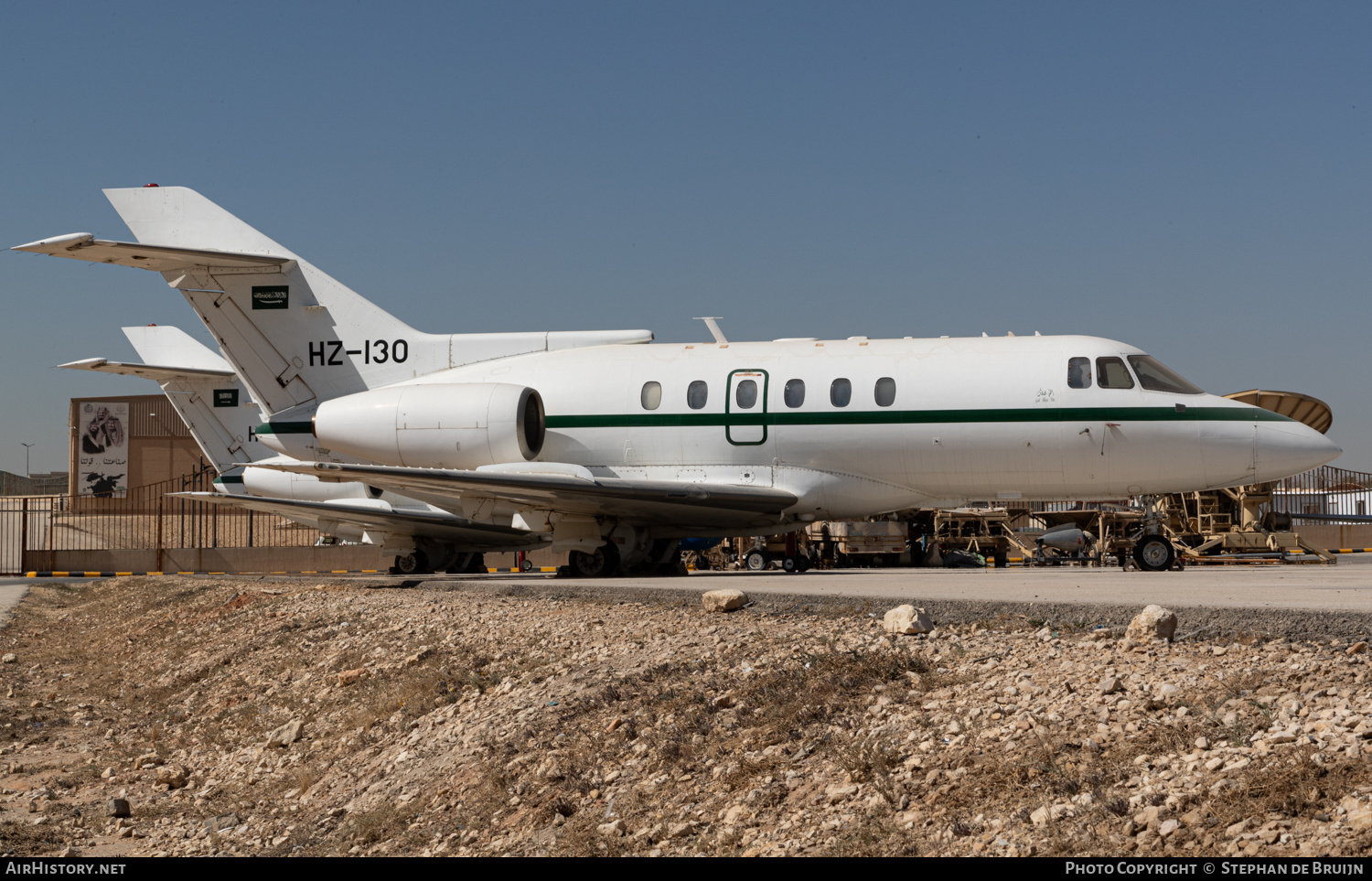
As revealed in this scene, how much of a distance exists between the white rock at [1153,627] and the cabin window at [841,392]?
10440mm

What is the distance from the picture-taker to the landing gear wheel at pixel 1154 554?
16062 millimetres

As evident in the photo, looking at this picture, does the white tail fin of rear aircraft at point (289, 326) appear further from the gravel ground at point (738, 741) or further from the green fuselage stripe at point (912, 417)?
the gravel ground at point (738, 741)

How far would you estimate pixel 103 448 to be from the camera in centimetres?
6419

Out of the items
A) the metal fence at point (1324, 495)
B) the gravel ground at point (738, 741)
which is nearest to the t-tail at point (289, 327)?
the gravel ground at point (738, 741)

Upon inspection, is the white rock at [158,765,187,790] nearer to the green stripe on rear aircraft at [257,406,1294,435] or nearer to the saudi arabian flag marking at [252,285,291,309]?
the green stripe on rear aircraft at [257,406,1294,435]

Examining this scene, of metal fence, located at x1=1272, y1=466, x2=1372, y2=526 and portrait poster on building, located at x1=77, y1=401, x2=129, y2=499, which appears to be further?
portrait poster on building, located at x1=77, y1=401, x2=129, y2=499

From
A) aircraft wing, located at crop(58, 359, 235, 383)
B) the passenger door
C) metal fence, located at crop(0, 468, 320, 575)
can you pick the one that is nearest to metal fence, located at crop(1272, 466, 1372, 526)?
the passenger door

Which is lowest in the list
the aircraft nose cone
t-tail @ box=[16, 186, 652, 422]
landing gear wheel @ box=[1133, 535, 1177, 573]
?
landing gear wheel @ box=[1133, 535, 1177, 573]

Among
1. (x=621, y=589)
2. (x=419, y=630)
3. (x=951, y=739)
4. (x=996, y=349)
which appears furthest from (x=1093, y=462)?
(x=951, y=739)

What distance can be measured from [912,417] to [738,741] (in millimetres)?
11206

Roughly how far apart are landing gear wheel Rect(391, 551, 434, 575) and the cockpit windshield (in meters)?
14.9

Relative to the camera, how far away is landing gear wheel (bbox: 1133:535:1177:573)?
1606cm
